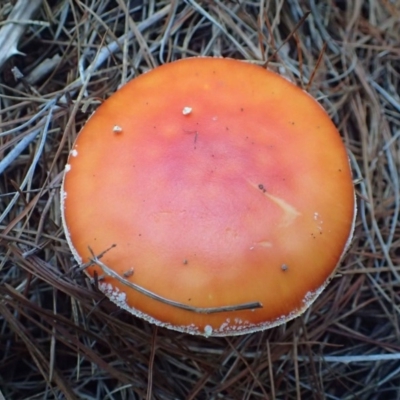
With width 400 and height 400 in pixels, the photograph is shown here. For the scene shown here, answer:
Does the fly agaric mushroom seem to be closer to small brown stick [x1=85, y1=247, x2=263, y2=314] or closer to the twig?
small brown stick [x1=85, y1=247, x2=263, y2=314]

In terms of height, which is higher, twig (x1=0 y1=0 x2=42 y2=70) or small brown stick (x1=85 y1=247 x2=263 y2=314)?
twig (x1=0 y1=0 x2=42 y2=70)

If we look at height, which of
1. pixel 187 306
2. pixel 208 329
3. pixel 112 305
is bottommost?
pixel 112 305

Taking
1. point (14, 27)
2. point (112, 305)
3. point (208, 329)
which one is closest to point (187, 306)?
point (208, 329)

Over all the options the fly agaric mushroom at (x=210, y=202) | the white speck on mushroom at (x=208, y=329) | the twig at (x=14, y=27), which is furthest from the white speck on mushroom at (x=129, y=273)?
the twig at (x=14, y=27)

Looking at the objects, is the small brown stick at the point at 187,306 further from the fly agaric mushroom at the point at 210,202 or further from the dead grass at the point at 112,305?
the dead grass at the point at 112,305

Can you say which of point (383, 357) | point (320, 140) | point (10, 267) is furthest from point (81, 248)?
point (383, 357)

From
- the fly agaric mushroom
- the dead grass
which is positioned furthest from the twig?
the fly agaric mushroom

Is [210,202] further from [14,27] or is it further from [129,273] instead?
[14,27]
